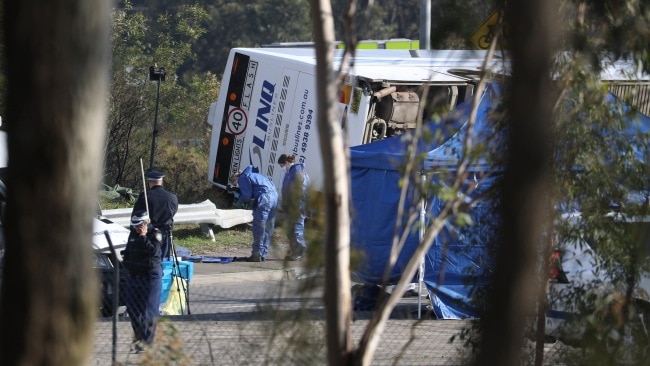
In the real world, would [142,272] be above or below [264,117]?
below

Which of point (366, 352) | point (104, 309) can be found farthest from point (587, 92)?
point (104, 309)

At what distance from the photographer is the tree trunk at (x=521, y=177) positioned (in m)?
3.61

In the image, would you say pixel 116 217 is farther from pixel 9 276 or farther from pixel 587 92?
pixel 9 276

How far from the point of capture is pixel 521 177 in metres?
3.62

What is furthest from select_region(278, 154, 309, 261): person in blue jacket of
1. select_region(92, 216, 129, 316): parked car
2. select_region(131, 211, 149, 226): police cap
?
select_region(131, 211, 149, 226): police cap

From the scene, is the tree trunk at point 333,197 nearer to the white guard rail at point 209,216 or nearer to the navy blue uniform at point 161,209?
the navy blue uniform at point 161,209

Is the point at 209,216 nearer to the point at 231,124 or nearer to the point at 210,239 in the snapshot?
the point at 210,239

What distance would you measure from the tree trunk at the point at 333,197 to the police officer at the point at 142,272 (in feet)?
14.3

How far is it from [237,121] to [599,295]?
14.2 m

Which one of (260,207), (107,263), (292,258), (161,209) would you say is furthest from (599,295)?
(260,207)

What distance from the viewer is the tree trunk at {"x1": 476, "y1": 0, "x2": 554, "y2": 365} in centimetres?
361

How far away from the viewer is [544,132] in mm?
3725

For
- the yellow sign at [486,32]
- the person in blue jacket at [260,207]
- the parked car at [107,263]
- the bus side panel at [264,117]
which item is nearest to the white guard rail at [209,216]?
the bus side panel at [264,117]

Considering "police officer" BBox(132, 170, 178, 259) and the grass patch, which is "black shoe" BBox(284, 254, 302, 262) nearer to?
"police officer" BBox(132, 170, 178, 259)
